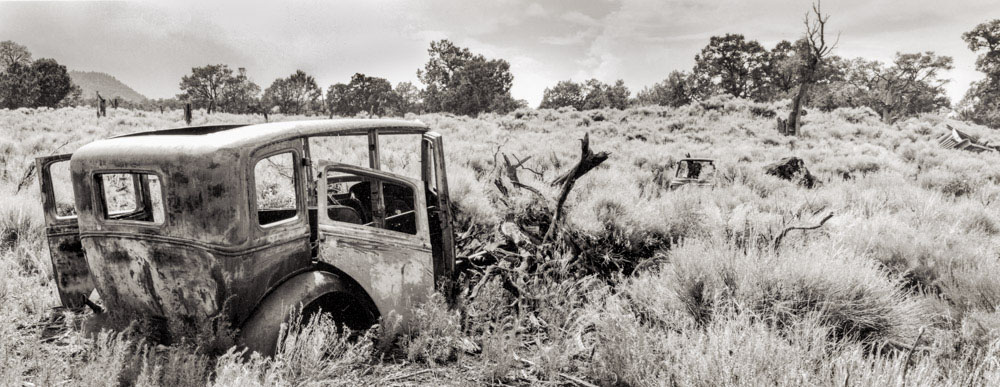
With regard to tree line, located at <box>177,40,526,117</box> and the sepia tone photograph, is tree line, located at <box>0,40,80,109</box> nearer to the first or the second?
tree line, located at <box>177,40,526,117</box>

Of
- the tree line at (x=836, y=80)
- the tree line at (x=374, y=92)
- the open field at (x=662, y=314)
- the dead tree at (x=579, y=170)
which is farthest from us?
the tree line at (x=374, y=92)

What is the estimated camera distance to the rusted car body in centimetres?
284

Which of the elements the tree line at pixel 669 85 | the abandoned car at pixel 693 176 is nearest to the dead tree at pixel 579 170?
the abandoned car at pixel 693 176

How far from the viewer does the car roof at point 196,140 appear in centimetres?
285

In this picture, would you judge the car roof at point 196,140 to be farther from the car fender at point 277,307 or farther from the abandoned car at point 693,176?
the abandoned car at point 693,176

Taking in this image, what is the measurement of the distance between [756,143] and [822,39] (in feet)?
21.6

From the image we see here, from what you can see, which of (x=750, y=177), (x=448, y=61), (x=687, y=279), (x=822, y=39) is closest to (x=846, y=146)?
(x=822, y=39)

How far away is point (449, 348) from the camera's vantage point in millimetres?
3676

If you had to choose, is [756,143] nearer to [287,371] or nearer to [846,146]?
[846,146]

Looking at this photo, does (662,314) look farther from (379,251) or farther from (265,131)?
(265,131)

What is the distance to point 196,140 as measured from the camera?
290cm

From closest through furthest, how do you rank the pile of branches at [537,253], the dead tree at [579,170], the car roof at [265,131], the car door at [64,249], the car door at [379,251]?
the car roof at [265,131] < the car door at [379,251] < the car door at [64,249] < the pile of branches at [537,253] < the dead tree at [579,170]

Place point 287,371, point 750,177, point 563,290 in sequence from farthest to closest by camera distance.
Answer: point 750,177 → point 563,290 → point 287,371

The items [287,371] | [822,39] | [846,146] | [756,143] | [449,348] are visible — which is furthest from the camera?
[822,39]
